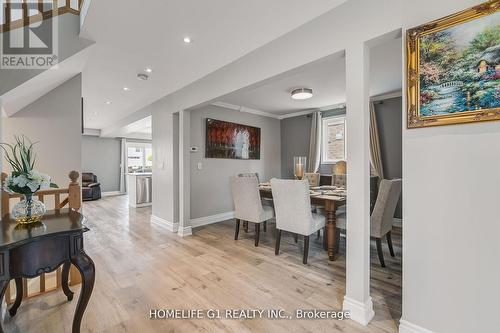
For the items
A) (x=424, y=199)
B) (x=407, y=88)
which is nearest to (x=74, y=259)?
(x=424, y=199)

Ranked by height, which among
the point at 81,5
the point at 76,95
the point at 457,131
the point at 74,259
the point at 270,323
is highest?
the point at 81,5

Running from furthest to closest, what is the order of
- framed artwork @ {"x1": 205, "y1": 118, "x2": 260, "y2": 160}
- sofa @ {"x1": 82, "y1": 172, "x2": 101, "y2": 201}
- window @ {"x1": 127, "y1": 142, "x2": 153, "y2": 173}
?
window @ {"x1": 127, "y1": 142, "x2": 153, "y2": 173}
sofa @ {"x1": 82, "y1": 172, "x2": 101, "y2": 201}
framed artwork @ {"x1": 205, "y1": 118, "x2": 260, "y2": 160}

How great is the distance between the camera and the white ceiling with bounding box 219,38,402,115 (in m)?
2.54

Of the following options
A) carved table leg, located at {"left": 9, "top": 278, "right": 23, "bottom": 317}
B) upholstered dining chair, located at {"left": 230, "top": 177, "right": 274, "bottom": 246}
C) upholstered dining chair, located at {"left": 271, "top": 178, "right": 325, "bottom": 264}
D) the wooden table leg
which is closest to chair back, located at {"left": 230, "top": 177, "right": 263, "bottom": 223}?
upholstered dining chair, located at {"left": 230, "top": 177, "right": 274, "bottom": 246}

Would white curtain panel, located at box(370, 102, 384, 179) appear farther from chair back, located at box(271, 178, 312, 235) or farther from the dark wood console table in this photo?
the dark wood console table

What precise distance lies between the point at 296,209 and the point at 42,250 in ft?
Result: 7.30

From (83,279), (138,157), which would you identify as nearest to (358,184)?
(83,279)

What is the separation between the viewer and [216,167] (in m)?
4.66

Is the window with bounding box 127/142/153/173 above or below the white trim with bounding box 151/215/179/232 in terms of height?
above

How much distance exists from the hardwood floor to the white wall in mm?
1237

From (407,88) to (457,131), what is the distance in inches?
15.3

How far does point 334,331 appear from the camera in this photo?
5.25 ft

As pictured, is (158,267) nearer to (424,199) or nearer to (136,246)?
(136,246)

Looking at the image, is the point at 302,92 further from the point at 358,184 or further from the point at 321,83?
the point at 358,184
